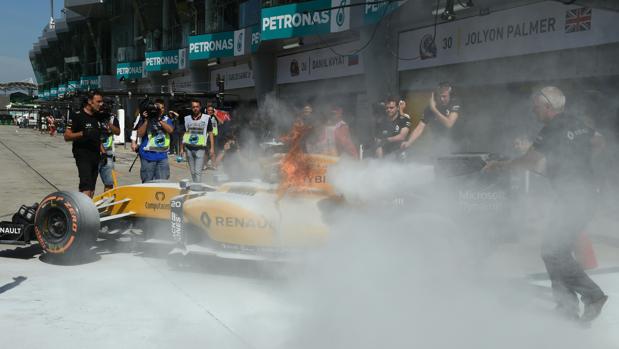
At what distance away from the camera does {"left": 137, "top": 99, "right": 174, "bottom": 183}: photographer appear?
7.12 metres

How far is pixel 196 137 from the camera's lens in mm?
7805

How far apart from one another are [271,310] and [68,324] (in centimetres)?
128

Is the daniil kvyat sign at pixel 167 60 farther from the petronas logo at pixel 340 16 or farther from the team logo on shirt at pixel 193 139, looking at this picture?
the team logo on shirt at pixel 193 139

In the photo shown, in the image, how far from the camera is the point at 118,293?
4070mm

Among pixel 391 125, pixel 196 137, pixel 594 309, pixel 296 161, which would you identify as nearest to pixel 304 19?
pixel 196 137

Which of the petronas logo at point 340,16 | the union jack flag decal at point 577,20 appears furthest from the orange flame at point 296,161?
the petronas logo at point 340,16

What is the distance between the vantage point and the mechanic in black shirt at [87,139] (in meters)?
6.27

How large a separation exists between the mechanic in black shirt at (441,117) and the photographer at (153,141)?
10.9 ft

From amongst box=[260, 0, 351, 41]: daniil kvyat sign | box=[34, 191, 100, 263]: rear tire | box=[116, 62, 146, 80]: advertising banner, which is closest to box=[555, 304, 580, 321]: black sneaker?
box=[34, 191, 100, 263]: rear tire

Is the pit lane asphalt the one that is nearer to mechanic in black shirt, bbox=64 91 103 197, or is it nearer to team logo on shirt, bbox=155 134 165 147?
mechanic in black shirt, bbox=64 91 103 197

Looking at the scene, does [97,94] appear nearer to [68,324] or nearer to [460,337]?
[68,324]

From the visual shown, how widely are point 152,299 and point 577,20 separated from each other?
7219 millimetres

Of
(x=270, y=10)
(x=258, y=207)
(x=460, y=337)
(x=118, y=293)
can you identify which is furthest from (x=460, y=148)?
(x=270, y=10)

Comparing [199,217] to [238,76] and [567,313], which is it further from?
[238,76]
